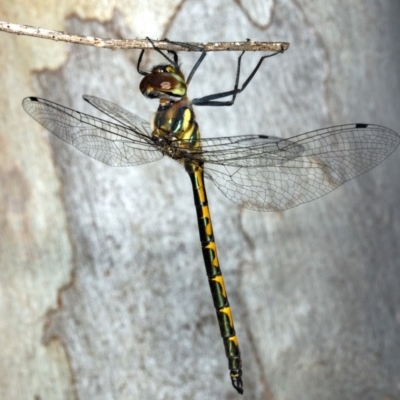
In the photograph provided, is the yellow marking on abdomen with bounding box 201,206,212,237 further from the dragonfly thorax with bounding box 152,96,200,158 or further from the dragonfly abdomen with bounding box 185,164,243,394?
the dragonfly thorax with bounding box 152,96,200,158

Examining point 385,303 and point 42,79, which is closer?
point 42,79

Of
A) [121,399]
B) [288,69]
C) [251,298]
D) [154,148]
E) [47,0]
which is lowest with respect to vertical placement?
[121,399]

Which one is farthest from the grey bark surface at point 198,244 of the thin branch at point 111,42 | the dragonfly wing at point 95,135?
the thin branch at point 111,42

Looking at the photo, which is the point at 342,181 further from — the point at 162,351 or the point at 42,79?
the point at 42,79

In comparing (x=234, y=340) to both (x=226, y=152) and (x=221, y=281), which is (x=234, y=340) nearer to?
(x=221, y=281)

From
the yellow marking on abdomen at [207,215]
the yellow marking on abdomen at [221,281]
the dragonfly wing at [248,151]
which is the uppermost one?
the dragonfly wing at [248,151]

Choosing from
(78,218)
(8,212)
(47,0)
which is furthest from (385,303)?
(47,0)

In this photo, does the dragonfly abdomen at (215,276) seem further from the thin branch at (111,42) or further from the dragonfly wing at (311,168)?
the thin branch at (111,42)
